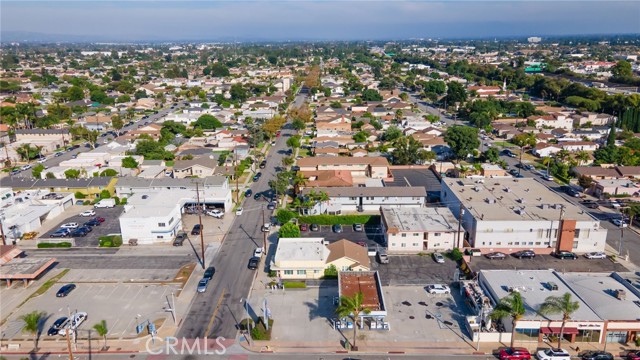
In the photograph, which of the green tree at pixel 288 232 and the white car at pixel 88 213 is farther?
the white car at pixel 88 213

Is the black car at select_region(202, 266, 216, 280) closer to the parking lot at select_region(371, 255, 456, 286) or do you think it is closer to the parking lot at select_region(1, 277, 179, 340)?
the parking lot at select_region(1, 277, 179, 340)

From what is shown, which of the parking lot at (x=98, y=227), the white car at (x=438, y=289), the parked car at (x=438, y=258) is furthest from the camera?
the parking lot at (x=98, y=227)

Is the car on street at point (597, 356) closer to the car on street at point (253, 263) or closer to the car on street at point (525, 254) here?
the car on street at point (525, 254)

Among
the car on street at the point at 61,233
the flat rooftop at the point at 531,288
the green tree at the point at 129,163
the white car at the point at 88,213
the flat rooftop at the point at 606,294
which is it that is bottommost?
the car on street at the point at 61,233

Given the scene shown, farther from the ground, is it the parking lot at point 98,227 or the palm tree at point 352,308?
the palm tree at point 352,308

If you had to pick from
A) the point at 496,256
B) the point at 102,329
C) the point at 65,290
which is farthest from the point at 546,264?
the point at 65,290

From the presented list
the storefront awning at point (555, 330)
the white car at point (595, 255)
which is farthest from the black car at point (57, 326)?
the white car at point (595, 255)

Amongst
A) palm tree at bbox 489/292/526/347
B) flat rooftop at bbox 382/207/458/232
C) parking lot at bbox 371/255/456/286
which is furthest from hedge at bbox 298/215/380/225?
palm tree at bbox 489/292/526/347
